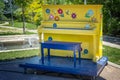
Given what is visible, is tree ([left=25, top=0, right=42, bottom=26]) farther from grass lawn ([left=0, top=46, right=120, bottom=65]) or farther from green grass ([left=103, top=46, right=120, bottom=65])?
green grass ([left=103, top=46, right=120, bottom=65])

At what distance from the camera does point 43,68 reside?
897 centimetres

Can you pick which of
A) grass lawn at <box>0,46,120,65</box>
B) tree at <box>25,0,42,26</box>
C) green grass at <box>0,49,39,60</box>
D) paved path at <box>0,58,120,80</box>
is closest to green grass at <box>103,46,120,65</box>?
grass lawn at <box>0,46,120,65</box>

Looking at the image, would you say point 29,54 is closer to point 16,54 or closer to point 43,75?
point 16,54

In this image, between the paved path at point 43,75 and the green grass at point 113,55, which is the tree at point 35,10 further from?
the paved path at point 43,75

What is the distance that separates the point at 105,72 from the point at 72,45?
1827mm

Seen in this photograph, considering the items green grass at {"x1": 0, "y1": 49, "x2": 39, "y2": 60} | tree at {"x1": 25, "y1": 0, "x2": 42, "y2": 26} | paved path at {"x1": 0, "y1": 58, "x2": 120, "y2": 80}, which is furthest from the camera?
tree at {"x1": 25, "y1": 0, "x2": 42, "y2": 26}

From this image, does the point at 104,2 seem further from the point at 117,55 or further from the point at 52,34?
the point at 52,34

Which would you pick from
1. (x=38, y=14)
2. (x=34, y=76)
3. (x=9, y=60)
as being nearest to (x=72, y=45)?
(x=34, y=76)

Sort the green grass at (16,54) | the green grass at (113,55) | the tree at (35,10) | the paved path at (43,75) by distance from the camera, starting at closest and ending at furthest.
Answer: the paved path at (43,75) → the green grass at (113,55) → the green grass at (16,54) → the tree at (35,10)

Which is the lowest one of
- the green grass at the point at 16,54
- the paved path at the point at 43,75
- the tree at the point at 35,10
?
the paved path at the point at 43,75

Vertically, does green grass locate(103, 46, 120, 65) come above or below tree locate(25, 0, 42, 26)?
below

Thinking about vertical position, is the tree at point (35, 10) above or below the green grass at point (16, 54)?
above

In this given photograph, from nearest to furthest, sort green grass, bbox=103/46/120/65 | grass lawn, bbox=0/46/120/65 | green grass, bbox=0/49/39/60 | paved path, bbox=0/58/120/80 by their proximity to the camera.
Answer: paved path, bbox=0/58/120/80 → green grass, bbox=103/46/120/65 → grass lawn, bbox=0/46/120/65 → green grass, bbox=0/49/39/60

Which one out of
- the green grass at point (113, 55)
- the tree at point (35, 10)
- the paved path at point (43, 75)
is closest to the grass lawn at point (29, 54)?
the green grass at point (113, 55)
